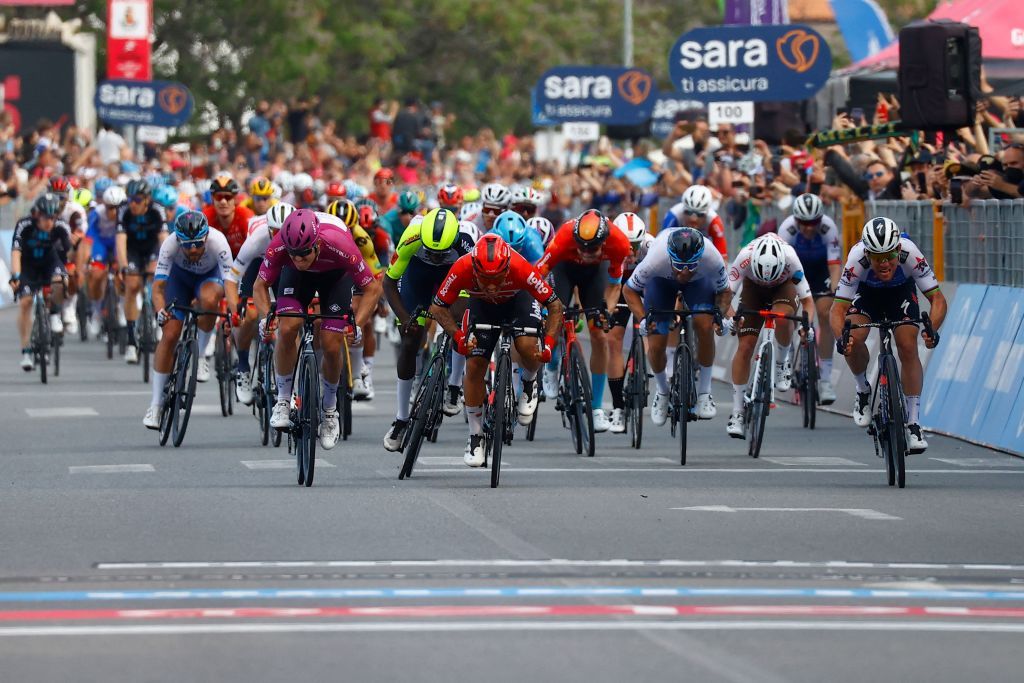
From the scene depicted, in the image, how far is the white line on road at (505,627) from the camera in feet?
30.7

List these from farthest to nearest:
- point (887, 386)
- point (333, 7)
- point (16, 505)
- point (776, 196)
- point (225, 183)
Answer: point (333, 7), point (776, 196), point (225, 183), point (887, 386), point (16, 505)

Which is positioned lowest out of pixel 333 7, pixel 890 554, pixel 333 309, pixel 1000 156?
pixel 890 554

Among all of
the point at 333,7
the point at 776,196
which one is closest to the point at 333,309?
the point at 776,196

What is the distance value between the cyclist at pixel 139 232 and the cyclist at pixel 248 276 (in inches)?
204

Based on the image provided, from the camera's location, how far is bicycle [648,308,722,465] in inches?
663

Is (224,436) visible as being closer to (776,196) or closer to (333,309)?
(333,309)

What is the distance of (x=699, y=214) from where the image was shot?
19.6 meters

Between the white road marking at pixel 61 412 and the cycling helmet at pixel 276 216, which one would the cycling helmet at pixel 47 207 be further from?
the cycling helmet at pixel 276 216

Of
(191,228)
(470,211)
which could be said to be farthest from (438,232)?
(470,211)

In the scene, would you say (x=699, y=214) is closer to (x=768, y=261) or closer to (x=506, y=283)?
(x=768, y=261)

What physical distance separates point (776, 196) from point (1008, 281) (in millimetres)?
7079

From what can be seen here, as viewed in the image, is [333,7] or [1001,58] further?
[333,7]

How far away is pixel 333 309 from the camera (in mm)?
15367

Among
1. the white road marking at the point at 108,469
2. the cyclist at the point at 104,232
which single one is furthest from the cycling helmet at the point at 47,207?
the white road marking at the point at 108,469
